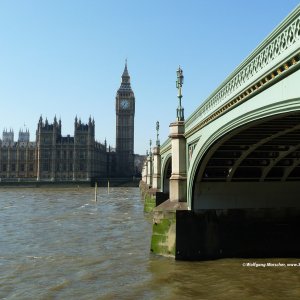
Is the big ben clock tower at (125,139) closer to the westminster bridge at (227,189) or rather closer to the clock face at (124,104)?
the clock face at (124,104)

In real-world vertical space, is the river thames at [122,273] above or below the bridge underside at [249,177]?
below

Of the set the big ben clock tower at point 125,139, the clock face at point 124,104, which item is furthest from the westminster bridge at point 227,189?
the clock face at point 124,104

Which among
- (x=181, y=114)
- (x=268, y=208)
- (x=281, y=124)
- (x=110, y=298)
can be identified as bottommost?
(x=110, y=298)

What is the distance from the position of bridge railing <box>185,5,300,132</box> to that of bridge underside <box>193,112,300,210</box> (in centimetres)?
354

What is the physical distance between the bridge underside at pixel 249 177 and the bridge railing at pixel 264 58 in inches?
140

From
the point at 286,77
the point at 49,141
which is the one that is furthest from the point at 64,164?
the point at 286,77

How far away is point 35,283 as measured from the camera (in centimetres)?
1273

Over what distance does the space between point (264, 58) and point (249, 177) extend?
9.56m

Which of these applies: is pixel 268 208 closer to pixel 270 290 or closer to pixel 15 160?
pixel 270 290

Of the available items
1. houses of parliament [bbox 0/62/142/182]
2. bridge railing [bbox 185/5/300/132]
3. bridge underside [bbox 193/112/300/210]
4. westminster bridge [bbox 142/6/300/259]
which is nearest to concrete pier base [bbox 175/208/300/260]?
westminster bridge [bbox 142/6/300/259]

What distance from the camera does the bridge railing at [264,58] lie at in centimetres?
695

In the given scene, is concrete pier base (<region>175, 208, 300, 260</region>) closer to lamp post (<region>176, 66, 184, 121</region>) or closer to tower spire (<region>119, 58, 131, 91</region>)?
lamp post (<region>176, 66, 184, 121</region>)

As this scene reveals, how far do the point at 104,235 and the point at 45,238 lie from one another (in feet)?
9.53

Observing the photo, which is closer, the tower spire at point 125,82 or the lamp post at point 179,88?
the lamp post at point 179,88
